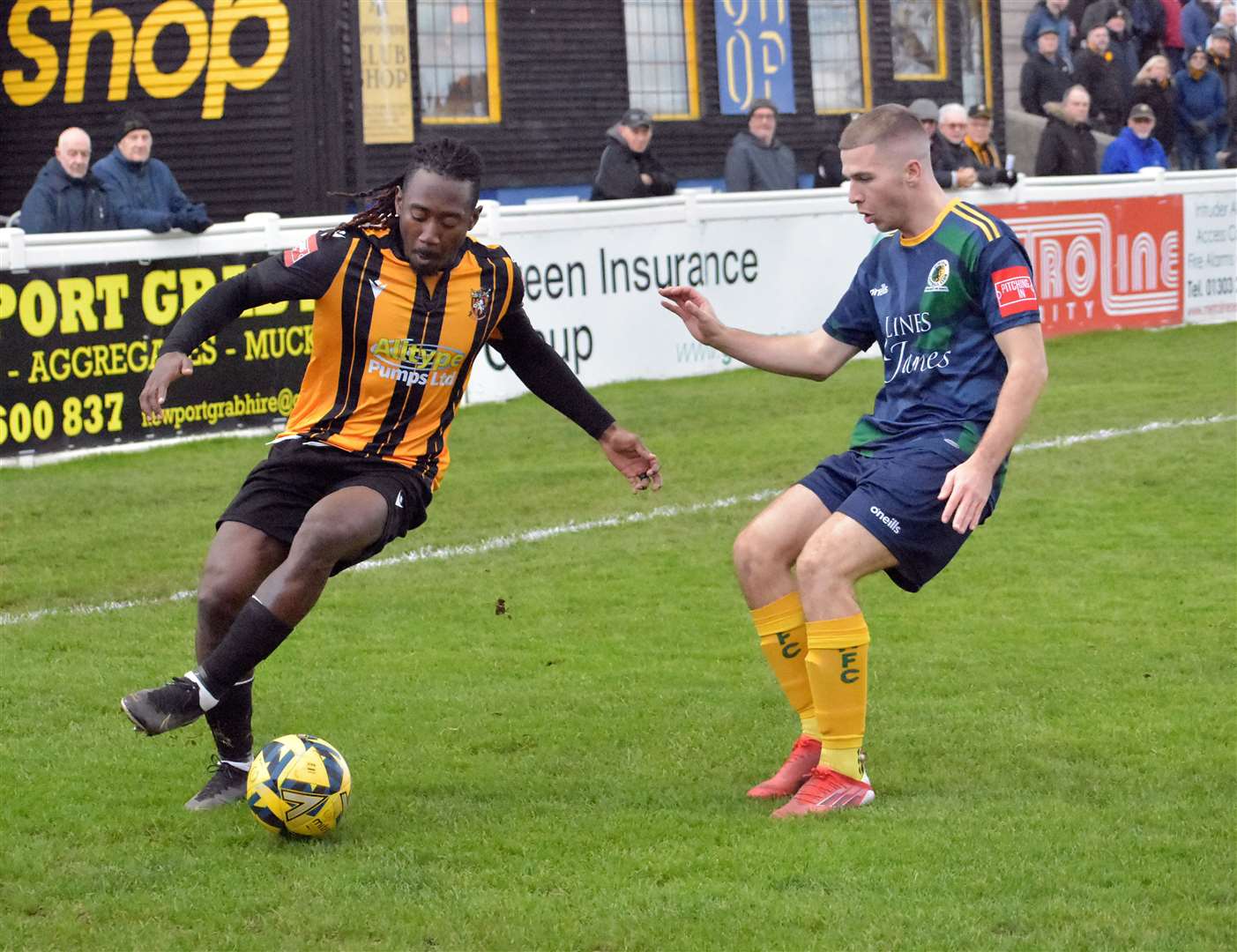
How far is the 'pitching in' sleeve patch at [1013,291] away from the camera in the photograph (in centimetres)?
554

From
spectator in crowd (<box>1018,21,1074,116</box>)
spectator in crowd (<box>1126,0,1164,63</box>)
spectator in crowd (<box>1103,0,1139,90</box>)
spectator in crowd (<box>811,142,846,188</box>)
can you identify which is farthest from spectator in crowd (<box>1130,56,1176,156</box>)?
spectator in crowd (<box>811,142,846,188</box>)

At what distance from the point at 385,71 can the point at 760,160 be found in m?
5.24

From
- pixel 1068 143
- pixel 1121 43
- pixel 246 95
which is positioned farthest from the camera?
pixel 1121 43

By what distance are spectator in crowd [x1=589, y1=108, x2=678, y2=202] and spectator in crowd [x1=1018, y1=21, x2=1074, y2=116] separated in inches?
326

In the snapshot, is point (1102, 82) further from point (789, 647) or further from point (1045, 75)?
point (789, 647)

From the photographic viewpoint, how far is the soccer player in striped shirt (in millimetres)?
5699

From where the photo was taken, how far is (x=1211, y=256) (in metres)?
20.8

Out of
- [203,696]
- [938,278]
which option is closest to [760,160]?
[938,278]

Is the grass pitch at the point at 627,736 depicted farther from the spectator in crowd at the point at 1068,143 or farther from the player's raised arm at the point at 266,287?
the spectator in crowd at the point at 1068,143

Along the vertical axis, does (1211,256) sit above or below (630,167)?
below

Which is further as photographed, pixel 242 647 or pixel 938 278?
pixel 938 278

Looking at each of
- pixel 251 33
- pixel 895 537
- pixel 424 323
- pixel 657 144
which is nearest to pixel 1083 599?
pixel 895 537

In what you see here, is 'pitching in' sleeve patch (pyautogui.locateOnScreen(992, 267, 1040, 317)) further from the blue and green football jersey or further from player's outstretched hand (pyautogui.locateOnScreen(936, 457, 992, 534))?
player's outstretched hand (pyautogui.locateOnScreen(936, 457, 992, 534))

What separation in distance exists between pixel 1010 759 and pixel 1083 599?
102 inches
